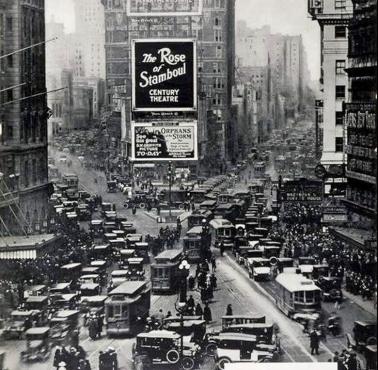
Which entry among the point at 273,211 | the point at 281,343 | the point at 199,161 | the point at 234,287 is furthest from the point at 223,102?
the point at 281,343

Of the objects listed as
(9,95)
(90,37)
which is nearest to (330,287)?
(90,37)

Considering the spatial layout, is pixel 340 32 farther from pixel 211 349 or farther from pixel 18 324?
pixel 18 324

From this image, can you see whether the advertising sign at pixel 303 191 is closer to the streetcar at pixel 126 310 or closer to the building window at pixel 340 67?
the building window at pixel 340 67

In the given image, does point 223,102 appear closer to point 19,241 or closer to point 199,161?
point 199,161

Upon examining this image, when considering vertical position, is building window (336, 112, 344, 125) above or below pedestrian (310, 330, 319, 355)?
above

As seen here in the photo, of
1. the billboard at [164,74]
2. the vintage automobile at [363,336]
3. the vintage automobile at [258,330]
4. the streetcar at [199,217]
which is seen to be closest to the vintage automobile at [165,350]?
the vintage automobile at [258,330]

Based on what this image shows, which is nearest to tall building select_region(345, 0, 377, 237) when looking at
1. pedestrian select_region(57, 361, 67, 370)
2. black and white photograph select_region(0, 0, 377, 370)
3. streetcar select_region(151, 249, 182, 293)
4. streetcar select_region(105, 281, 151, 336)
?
black and white photograph select_region(0, 0, 377, 370)

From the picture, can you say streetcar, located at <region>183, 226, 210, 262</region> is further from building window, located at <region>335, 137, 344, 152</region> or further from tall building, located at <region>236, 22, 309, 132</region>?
building window, located at <region>335, 137, 344, 152</region>
